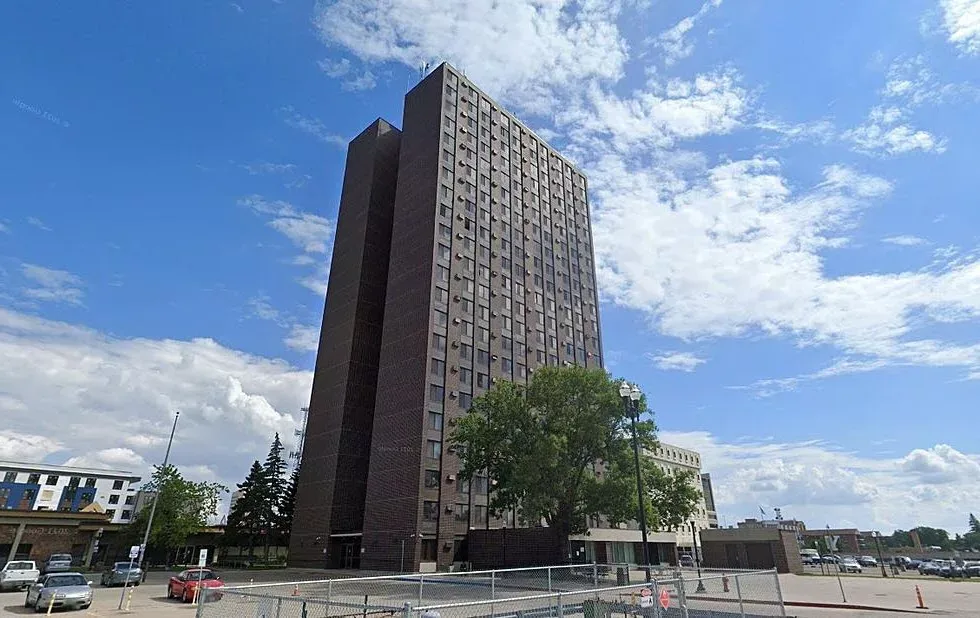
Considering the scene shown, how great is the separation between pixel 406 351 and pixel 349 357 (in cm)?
1055

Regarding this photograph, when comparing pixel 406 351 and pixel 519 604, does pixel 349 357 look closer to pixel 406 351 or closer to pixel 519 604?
pixel 406 351

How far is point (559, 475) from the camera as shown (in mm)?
36688

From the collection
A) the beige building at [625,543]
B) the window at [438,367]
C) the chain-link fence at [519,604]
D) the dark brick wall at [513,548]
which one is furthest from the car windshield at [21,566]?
the beige building at [625,543]

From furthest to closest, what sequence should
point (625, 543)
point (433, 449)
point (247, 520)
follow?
point (247, 520)
point (625, 543)
point (433, 449)

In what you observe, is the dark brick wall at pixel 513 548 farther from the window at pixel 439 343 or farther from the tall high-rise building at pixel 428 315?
the window at pixel 439 343

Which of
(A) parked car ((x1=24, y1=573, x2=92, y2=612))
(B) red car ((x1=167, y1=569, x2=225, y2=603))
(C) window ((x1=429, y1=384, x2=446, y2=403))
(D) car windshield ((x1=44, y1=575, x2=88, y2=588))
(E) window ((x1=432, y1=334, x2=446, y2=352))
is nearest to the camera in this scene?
(A) parked car ((x1=24, y1=573, x2=92, y2=612))

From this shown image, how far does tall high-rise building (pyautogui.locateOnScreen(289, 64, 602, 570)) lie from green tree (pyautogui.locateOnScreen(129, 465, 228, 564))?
14029 mm

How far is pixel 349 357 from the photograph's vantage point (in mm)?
61969

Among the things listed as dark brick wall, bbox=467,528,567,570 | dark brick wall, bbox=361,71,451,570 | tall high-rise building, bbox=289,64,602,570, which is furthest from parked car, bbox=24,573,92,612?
dark brick wall, bbox=467,528,567,570

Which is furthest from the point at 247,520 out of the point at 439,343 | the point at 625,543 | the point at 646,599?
the point at 646,599

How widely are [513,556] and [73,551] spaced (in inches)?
2299

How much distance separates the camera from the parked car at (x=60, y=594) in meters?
22.9

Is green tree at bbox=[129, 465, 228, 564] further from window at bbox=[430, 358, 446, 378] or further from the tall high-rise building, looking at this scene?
window at bbox=[430, 358, 446, 378]

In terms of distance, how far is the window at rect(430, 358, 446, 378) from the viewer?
52.5 meters
